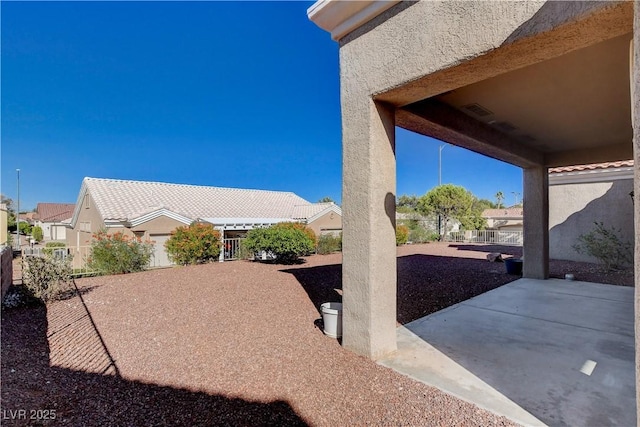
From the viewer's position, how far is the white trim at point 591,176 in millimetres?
12555

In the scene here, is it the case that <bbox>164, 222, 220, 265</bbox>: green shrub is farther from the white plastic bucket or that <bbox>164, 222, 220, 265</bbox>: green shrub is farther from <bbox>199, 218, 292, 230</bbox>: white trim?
the white plastic bucket

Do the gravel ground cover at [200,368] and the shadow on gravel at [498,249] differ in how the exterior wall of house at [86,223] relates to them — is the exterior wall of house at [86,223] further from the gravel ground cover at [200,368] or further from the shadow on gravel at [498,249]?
the shadow on gravel at [498,249]

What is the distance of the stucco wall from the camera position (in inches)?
489

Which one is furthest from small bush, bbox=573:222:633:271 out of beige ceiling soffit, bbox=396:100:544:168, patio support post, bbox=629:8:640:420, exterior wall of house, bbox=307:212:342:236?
exterior wall of house, bbox=307:212:342:236

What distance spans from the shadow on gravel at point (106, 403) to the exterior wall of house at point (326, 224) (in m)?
21.3

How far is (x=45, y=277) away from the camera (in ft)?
23.9

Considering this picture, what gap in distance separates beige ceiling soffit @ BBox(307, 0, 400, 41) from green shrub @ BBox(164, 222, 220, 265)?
11.4m

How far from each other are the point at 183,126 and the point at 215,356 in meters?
25.8

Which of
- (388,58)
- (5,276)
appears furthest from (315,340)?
(5,276)

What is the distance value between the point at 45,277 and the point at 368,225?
318 inches

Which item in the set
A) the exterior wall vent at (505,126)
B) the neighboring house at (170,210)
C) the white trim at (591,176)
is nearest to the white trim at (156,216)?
the neighboring house at (170,210)

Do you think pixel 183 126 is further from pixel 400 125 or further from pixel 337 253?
pixel 400 125

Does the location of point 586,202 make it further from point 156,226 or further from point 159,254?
point 156,226

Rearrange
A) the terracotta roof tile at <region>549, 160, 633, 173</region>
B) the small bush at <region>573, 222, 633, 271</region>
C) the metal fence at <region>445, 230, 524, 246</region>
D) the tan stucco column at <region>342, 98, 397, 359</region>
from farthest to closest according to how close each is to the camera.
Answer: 1. the metal fence at <region>445, 230, 524, 246</region>
2. the terracotta roof tile at <region>549, 160, 633, 173</region>
3. the small bush at <region>573, 222, 633, 271</region>
4. the tan stucco column at <region>342, 98, 397, 359</region>
